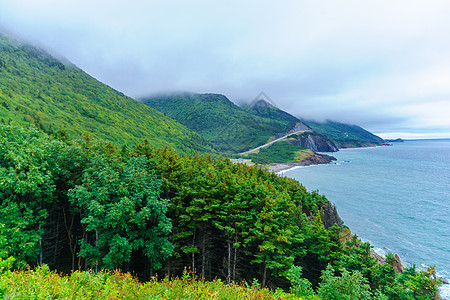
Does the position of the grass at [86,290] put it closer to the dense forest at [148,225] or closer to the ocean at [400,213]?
the dense forest at [148,225]

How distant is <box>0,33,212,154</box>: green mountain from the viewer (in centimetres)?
5536

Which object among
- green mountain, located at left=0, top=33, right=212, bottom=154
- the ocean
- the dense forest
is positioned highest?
green mountain, located at left=0, top=33, right=212, bottom=154

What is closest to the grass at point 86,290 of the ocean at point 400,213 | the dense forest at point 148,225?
the dense forest at point 148,225

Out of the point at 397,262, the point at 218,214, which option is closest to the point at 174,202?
the point at 218,214

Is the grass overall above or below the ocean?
above

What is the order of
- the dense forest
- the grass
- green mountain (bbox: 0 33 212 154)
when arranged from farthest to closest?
1. green mountain (bbox: 0 33 212 154)
2. the dense forest
3. the grass

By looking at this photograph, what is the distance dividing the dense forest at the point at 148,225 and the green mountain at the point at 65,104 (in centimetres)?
3930

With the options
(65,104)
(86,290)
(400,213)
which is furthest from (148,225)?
(65,104)

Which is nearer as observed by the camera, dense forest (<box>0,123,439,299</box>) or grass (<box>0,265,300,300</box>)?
grass (<box>0,265,300,300</box>)

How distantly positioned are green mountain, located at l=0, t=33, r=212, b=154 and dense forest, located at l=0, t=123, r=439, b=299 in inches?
1547

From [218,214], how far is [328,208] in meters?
34.4

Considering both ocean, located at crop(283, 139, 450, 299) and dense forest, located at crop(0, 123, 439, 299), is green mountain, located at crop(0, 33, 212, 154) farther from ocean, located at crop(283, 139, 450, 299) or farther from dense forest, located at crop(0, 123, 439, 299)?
ocean, located at crop(283, 139, 450, 299)

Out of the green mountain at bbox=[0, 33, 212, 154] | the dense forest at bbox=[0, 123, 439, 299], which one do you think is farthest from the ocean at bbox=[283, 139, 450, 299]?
the green mountain at bbox=[0, 33, 212, 154]

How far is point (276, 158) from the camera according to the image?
15725cm
